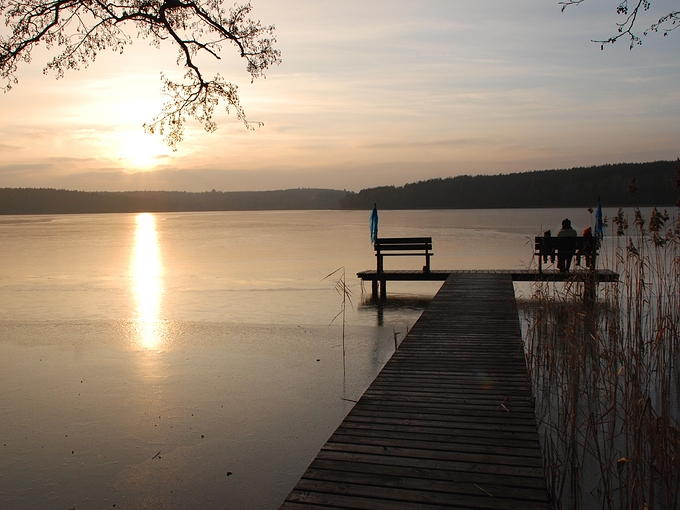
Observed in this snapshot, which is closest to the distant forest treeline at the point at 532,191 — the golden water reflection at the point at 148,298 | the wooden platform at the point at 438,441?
the golden water reflection at the point at 148,298

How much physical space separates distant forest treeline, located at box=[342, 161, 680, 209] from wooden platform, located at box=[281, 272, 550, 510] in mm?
71439

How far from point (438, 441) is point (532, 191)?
380ft

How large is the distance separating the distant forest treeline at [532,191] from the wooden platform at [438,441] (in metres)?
71.4

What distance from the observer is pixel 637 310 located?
6.05 meters

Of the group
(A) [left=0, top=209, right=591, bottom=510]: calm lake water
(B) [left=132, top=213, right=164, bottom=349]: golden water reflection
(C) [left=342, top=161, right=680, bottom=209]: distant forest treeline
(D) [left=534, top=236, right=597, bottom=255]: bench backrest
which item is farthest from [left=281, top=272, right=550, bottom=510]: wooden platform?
(C) [left=342, top=161, right=680, bottom=209]: distant forest treeline

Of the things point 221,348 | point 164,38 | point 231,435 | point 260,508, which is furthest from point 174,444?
point 164,38

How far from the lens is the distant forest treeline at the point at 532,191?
82375 mm

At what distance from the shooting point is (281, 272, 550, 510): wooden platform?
312 centimetres

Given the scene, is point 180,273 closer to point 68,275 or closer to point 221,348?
point 68,275

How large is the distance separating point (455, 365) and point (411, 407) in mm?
1258

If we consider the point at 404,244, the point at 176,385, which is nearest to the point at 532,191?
the point at 404,244

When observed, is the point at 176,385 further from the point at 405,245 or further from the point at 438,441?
the point at 405,245

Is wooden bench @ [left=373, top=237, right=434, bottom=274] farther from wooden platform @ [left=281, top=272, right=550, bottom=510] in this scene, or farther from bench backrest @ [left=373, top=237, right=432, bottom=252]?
wooden platform @ [left=281, top=272, right=550, bottom=510]

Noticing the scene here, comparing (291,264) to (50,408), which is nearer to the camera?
(50,408)
